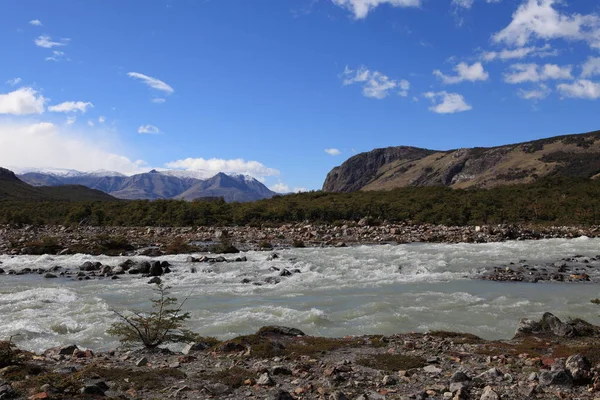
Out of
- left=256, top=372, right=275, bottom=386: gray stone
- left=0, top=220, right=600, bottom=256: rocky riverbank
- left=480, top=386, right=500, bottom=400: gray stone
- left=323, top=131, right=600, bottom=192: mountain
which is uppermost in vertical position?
left=323, top=131, right=600, bottom=192: mountain

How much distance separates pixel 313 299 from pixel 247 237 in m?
24.1

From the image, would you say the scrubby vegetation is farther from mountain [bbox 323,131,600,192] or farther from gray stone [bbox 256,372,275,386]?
mountain [bbox 323,131,600,192]

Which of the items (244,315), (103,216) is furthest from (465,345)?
(103,216)

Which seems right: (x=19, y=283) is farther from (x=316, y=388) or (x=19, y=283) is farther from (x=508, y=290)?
(x=508, y=290)

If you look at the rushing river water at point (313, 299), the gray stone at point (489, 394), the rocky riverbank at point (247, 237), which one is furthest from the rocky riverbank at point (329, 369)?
the rocky riverbank at point (247, 237)

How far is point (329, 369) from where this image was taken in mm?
8172

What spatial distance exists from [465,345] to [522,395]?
3.18 meters

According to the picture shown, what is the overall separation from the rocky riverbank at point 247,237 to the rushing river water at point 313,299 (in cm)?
537

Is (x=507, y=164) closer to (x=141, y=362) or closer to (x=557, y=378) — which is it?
(x=557, y=378)

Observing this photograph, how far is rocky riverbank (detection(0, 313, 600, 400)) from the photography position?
7.05m

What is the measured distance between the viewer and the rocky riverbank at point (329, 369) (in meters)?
7.05

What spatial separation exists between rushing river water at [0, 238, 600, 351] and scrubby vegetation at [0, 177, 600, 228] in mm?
24355

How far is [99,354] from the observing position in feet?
33.0

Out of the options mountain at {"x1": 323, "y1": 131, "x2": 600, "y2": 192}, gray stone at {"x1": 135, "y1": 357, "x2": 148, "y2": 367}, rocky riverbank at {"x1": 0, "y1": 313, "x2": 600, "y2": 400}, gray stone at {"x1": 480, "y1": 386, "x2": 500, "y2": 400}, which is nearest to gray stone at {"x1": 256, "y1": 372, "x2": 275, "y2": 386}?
rocky riverbank at {"x1": 0, "y1": 313, "x2": 600, "y2": 400}
